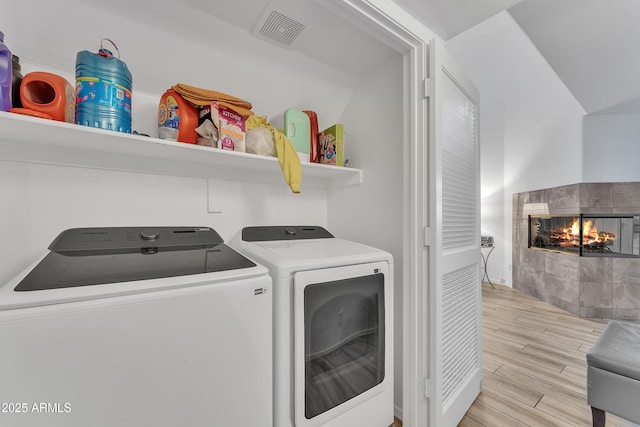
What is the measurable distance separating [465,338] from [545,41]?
2683 millimetres

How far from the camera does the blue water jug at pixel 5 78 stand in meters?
0.87

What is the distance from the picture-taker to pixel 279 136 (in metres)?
1.48

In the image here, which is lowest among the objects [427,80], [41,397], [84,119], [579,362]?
[579,362]

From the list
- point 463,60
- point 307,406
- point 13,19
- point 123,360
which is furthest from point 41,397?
point 463,60

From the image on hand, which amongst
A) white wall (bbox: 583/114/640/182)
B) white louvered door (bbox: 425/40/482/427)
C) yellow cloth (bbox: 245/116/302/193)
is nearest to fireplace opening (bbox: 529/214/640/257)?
white wall (bbox: 583/114/640/182)

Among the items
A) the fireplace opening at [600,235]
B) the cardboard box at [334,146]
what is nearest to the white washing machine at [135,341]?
the cardboard box at [334,146]

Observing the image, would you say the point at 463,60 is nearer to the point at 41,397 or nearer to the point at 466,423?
the point at 466,423

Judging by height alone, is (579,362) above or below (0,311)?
below

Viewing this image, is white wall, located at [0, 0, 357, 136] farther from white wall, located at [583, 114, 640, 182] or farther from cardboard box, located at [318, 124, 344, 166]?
white wall, located at [583, 114, 640, 182]

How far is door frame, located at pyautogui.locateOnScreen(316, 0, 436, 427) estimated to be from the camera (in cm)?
134

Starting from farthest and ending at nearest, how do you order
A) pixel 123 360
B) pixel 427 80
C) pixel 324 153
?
pixel 324 153
pixel 427 80
pixel 123 360

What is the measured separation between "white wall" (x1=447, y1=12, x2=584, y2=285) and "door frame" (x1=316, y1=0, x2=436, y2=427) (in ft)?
4.42

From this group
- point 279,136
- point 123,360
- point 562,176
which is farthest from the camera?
point 562,176

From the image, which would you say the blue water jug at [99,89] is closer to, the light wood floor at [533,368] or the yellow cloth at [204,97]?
the yellow cloth at [204,97]
